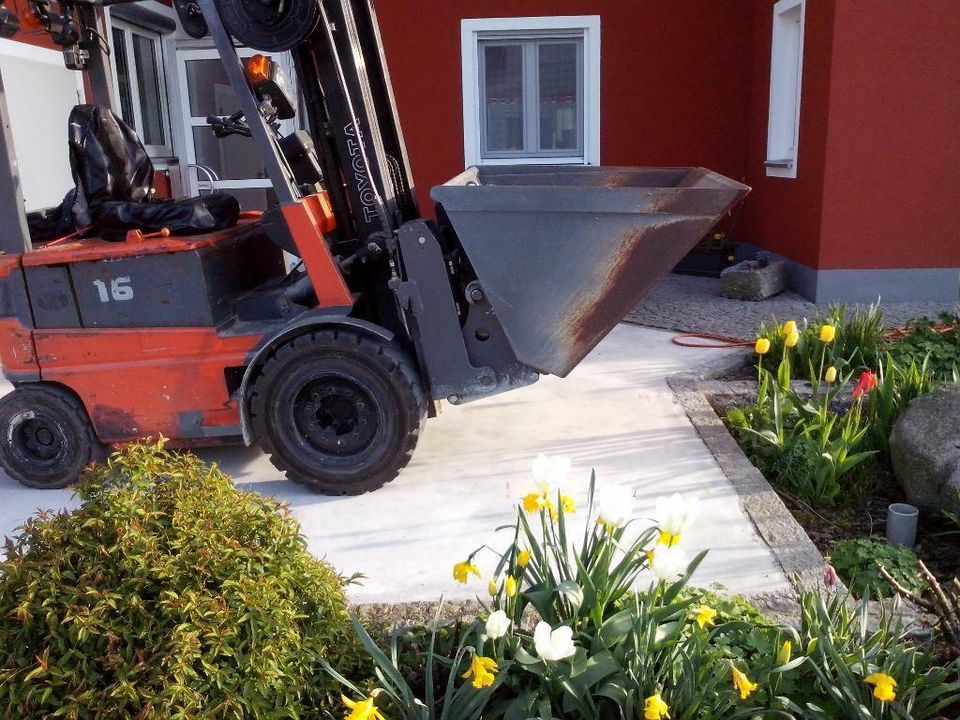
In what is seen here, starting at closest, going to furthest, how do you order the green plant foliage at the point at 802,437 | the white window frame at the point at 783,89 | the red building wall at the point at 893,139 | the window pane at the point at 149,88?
the green plant foliage at the point at 802,437, the red building wall at the point at 893,139, the white window frame at the point at 783,89, the window pane at the point at 149,88

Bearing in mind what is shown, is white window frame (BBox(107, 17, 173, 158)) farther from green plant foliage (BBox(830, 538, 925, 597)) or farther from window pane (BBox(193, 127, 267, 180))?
green plant foliage (BBox(830, 538, 925, 597))

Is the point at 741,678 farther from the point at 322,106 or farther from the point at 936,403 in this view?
the point at 322,106

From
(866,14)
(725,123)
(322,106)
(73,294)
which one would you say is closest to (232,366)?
(73,294)

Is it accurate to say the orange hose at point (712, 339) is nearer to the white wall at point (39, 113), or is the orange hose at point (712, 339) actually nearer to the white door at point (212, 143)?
the white wall at point (39, 113)

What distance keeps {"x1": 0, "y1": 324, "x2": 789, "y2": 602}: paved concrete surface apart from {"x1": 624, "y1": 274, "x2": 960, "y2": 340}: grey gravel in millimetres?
1499

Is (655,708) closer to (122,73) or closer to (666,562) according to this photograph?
(666,562)

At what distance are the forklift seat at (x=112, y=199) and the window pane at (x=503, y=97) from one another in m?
5.71

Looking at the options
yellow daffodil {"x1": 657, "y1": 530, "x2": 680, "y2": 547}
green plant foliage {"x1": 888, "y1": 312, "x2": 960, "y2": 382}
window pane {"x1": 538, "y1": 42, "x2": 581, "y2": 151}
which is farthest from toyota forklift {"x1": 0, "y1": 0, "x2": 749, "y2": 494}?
window pane {"x1": 538, "y1": 42, "x2": 581, "y2": 151}

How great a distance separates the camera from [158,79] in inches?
392

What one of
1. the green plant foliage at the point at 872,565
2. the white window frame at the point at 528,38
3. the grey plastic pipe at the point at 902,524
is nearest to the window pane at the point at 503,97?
the white window frame at the point at 528,38

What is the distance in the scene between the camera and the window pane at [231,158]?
1059 cm

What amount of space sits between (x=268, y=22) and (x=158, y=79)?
682 cm

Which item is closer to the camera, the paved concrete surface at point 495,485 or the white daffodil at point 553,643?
Answer: the white daffodil at point 553,643

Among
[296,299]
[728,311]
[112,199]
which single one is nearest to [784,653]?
[296,299]
